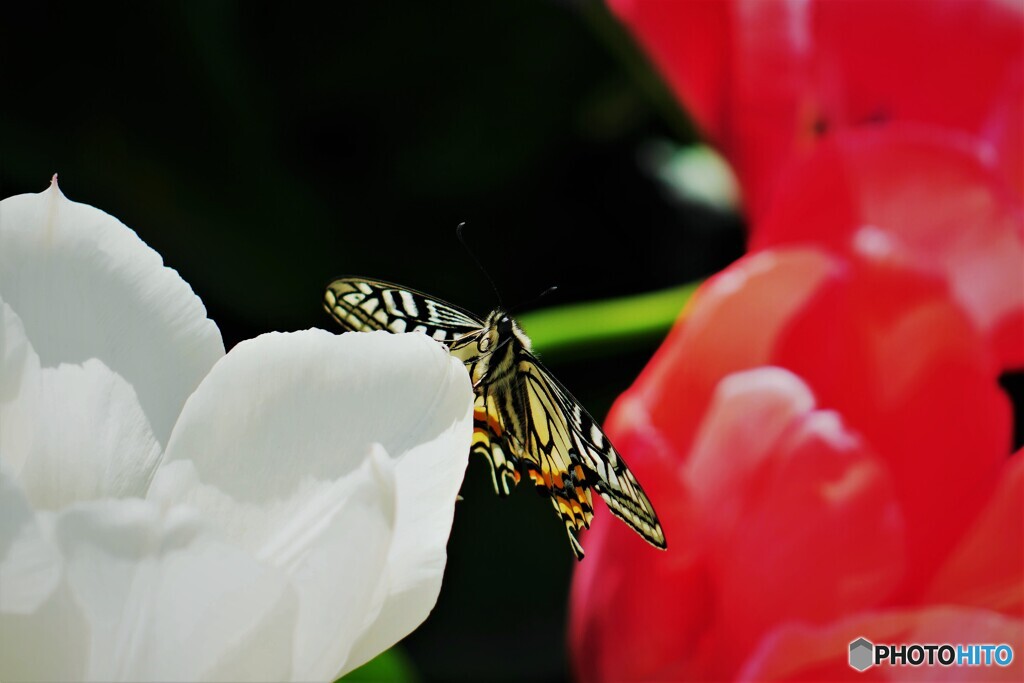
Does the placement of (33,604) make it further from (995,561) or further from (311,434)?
(995,561)

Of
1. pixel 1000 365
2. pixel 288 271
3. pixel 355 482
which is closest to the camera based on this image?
pixel 355 482

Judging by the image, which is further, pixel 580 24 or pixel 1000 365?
pixel 580 24

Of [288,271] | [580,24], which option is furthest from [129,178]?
[580,24]

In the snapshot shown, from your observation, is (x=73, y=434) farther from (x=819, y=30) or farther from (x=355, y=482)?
(x=819, y=30)

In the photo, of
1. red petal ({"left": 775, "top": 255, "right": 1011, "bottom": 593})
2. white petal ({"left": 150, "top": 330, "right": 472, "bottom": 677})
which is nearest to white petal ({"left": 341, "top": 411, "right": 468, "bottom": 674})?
white petal ({"left": 150, "top": 330, "right": 472, "bottom": 677})

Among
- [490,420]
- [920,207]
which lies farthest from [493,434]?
[920,207]

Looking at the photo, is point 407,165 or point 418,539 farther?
point 407,165

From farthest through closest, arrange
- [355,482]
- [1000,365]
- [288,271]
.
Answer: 1. [288,271]
2. [1000,365]
3. [355,482]

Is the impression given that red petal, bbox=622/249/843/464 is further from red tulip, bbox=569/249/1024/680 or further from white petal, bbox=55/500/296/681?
white petal, bbox=55/500/296/681
